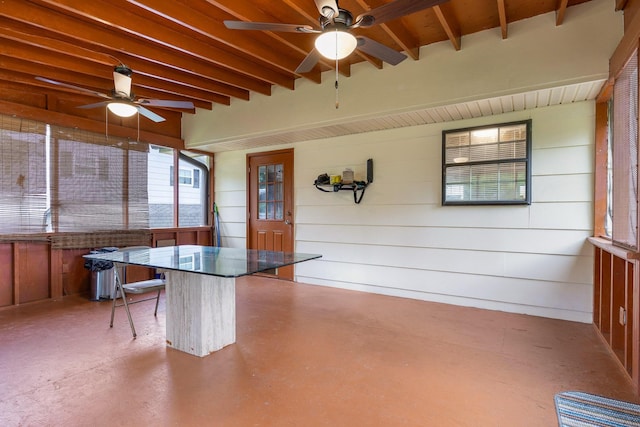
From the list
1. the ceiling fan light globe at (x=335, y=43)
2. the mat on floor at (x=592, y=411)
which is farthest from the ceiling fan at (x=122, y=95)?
the mat on floor at (x=592, y=411)

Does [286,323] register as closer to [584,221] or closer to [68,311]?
[68,311]

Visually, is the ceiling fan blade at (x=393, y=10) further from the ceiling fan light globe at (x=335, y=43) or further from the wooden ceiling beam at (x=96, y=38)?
the wooden ceiling beam at (x=96, y=38)

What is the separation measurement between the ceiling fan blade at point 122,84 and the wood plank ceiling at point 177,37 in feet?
0.99

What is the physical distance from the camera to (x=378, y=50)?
2.53 m

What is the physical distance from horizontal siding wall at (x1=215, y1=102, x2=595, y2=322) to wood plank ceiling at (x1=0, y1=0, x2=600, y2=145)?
1.14 m

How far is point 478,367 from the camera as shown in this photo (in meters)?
2.53

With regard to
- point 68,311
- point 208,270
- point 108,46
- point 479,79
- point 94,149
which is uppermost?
point 108,46

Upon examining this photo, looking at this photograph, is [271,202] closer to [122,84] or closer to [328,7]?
[122,84]

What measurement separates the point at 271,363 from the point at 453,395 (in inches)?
51.6

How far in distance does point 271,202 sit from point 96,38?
3325mm

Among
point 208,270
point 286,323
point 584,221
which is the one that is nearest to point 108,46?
point 208,270

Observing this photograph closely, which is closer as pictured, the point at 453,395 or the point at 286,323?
the point at 453,395

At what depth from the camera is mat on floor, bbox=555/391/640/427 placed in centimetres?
187

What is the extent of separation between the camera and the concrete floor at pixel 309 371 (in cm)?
194
